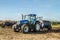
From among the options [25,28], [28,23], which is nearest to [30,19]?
[28,23]

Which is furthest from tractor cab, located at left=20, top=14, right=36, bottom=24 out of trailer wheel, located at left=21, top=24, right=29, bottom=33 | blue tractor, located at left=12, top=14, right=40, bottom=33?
trailer wheel, located at left=21, top=24, right=29, bottom=33

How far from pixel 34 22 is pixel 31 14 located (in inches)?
40.7

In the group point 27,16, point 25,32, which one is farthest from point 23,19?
point 25,32

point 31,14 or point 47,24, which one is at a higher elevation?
point 31,14

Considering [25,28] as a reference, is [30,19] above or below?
above

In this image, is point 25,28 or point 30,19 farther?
point 30,19

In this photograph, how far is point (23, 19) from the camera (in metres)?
18.5

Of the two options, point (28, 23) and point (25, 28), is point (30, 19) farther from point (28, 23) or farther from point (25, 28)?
point (25, 28)

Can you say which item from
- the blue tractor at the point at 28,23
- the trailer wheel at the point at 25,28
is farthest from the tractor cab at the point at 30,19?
the trailer wheel at the point at 25,28

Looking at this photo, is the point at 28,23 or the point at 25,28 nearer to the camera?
the point at 25,28

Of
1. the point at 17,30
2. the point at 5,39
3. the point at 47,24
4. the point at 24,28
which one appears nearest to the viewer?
the point at 5,39

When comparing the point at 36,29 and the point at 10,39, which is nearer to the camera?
the point at 10,39

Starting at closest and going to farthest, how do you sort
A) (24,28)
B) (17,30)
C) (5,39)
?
(5,39) < (24,28) < (17,30)

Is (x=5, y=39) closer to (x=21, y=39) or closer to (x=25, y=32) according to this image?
(x=21, y=39)
